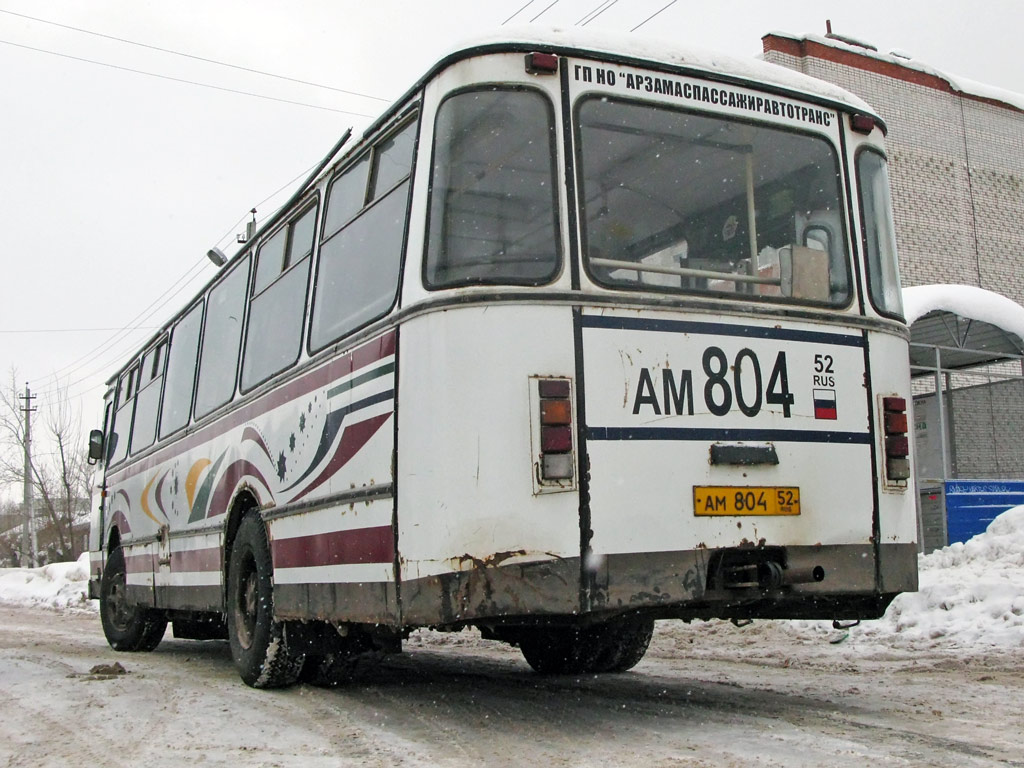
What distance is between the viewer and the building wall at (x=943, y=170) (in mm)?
22938

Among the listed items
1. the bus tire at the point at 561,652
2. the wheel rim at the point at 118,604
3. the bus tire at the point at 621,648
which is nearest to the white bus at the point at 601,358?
the bus tire at the point at 561,652

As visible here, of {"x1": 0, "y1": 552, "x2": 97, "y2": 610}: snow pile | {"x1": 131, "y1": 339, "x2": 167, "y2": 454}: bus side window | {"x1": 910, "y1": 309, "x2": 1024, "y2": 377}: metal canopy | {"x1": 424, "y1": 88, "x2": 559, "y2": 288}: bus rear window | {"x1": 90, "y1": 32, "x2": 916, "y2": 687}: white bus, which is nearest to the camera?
{"x1": 90, "y1": 32, "x2": 916, "y2": 687}: white bus

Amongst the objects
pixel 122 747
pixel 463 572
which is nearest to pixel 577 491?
pixel 463 572

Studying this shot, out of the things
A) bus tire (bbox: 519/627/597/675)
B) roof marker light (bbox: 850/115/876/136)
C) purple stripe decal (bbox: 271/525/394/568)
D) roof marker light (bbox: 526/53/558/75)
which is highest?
roof marker light (bbox: 850/115/876/136)

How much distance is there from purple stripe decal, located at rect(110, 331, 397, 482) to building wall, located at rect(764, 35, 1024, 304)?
15.6 meters

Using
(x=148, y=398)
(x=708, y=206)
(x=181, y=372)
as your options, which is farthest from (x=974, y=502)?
(x=708, y=206)

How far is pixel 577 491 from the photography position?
5.12 meters

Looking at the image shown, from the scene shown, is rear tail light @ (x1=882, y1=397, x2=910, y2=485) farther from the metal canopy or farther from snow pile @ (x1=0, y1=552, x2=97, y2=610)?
snow pile @ (x1=0, y1=552, x2=97, y2=610)

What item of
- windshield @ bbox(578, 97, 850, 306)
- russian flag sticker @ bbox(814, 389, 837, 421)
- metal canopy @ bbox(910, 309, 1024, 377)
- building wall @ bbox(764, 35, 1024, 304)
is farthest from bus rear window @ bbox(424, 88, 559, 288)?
building wall @ bbox(764, 35, 1024, 304)

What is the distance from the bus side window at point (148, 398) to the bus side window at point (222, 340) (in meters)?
1.78

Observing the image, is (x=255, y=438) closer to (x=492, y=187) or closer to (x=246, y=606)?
(x=246, y=606)

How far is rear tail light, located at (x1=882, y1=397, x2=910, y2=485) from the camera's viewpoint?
6008mm

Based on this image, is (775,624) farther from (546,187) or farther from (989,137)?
(989,137)

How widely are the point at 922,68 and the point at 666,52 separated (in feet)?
66.2
